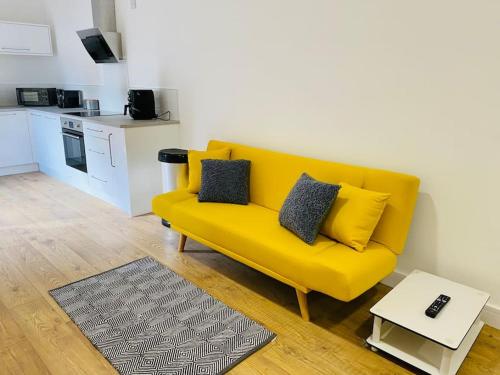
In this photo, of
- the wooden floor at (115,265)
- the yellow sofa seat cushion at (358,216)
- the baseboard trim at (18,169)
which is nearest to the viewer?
the wooden floor at (115,265)

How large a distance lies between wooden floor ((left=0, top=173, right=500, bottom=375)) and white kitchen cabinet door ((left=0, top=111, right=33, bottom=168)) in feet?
5.65

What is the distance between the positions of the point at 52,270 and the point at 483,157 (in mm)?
2812

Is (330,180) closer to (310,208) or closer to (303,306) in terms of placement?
(310,208)

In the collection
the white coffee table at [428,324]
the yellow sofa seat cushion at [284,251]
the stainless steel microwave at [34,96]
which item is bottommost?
the white coffee table at [428,324]

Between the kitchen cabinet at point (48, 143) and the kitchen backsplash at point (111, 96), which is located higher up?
the kitchen backsplash at point (111, 96)

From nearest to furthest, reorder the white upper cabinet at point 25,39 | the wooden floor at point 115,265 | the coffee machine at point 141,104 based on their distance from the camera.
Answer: the wooden floor at point 115,265 → the coffee machine at point 141,104 → the white upper cabinet at point 25,39

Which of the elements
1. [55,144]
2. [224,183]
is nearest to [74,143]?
[55,144]

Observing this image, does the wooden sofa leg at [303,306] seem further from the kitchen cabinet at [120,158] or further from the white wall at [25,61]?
the white wall at [25,61]

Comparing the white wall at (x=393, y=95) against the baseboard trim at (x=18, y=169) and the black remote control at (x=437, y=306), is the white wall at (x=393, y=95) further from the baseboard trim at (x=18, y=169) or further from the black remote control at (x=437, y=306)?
the baseboard trim at (x=18, y=169)

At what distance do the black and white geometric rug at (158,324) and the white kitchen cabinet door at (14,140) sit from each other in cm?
365

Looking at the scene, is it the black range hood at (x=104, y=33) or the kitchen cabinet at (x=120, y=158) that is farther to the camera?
the black range hood at (x=104, y=33)

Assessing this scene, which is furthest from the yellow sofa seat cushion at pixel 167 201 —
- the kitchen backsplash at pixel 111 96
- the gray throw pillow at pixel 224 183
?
the kitchen backsplash at pixel 111 96

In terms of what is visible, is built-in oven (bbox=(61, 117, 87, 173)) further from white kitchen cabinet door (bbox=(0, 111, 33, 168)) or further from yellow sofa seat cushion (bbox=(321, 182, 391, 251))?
yellow sofa seat cushion (bbox=(321, 182, 391, 251))

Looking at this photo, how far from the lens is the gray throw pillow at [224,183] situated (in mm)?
2850
